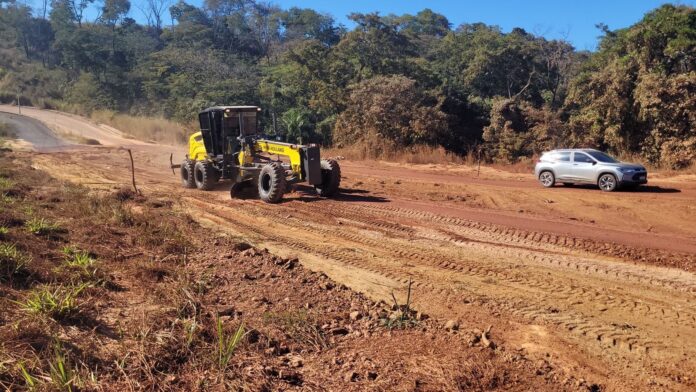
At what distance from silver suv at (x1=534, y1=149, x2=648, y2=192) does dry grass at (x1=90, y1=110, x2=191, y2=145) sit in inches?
1081

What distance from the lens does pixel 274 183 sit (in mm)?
13289

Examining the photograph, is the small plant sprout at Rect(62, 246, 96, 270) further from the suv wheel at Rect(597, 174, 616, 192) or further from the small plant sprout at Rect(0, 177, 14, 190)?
the suv wheel at Rect(597, 174, 616, 192)

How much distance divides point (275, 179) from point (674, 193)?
11883 mm

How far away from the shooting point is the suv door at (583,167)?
16797 mm

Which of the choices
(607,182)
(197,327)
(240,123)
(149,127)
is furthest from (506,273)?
(149,127)

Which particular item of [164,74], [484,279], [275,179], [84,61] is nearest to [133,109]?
[164,74]

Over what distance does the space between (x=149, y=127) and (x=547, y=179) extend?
3323 cm

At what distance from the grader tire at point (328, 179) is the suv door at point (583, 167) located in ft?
26.5

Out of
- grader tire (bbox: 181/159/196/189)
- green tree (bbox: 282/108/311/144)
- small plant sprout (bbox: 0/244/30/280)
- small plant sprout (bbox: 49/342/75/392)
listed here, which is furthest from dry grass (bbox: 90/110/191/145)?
small plant sprout (bbox: 49/342/75/392)

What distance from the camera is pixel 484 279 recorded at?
7.43m

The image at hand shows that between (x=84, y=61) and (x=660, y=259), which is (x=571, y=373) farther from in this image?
(x=84, y=61)

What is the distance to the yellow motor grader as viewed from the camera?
13383mm

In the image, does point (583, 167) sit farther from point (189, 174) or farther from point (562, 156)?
point (189, 174)

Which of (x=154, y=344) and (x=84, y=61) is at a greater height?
(x=84, y=61)
